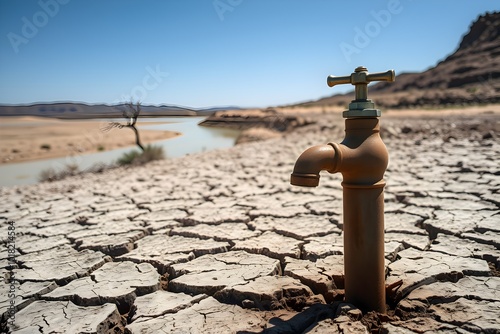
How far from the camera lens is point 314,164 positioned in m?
1.28

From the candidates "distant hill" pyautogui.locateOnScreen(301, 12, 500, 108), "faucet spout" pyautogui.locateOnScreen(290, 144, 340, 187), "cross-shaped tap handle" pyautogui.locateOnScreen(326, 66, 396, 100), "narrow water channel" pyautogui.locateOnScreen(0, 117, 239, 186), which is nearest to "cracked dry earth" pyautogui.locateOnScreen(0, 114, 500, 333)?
"faucet spout" pyautogui.locateOnScreen(290, 144, 340, 187)

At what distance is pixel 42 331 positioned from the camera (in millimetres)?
1511

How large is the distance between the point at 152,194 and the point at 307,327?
110 inches

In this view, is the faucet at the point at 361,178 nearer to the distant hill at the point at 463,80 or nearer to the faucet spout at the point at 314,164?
the faucet spout at the point at 314,164

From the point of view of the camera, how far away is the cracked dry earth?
4.91 ft

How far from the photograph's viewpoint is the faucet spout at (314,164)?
50.3 inches

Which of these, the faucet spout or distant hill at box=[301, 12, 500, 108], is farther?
distant hill at box=[301, 12, 500, 108]

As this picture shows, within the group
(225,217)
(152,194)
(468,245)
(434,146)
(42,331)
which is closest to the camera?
(42,331)

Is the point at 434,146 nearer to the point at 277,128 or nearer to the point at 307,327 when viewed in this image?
the point at 307,327

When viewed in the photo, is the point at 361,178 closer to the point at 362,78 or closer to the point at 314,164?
the point at 314,164

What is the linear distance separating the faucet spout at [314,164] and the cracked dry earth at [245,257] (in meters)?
0.52

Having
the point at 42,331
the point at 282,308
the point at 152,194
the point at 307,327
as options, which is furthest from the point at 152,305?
the point at 152,194

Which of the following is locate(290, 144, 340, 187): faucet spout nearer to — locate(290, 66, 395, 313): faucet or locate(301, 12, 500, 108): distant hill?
locate(290, 66, 395, 313): faucet

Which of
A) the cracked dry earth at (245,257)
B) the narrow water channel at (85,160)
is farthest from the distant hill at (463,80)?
the cracked dry earth at (245,257)
